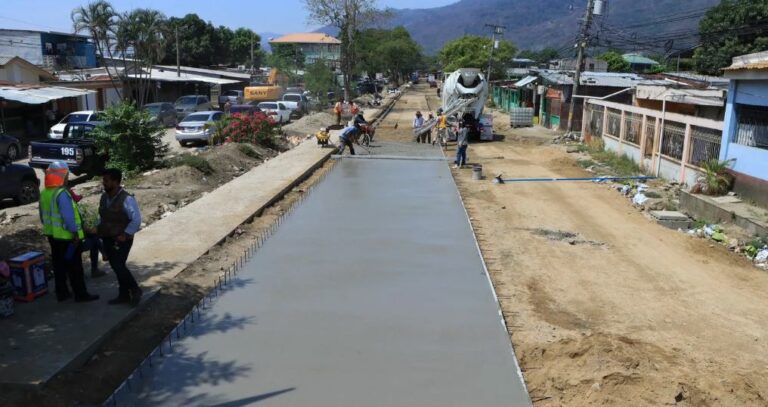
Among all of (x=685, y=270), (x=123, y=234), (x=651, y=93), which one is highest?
(x=651, y=93)

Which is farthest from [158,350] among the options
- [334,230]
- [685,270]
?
[685,270]

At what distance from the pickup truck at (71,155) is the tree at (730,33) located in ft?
136

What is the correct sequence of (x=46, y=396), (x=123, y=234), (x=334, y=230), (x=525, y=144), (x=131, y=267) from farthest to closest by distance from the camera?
(x=525, y=144) → (x=334, y=230) → (x=131, y=267) → (x=123, y=234) → (x=46, y=396)

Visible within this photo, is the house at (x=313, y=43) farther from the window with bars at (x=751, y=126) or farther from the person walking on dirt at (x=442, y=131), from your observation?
the window with bars at (x=751, y=126)

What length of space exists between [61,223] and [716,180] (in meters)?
13.2

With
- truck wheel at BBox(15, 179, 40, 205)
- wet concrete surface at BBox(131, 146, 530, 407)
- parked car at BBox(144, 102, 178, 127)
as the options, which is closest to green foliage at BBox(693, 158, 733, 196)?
wet concrete surface at BBox(131, 146, 530, 407)

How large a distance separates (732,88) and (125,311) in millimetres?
14113

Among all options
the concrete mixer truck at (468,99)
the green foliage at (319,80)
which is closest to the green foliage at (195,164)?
the concrete mixer truck at (468,99)

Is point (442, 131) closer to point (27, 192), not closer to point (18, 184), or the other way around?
point (27, 192)

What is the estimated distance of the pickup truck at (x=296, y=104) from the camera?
134ft

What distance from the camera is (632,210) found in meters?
14.4

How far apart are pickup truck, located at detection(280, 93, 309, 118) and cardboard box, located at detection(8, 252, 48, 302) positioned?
33.6 meters

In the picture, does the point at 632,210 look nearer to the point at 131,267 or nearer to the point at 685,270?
the point at 685,270

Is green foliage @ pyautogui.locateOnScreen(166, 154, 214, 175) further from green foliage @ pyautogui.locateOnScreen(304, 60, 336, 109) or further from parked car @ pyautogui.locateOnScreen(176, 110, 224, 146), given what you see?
green foliage @ pyautogui.locateOnScreen(304, 60, 336, 109)
